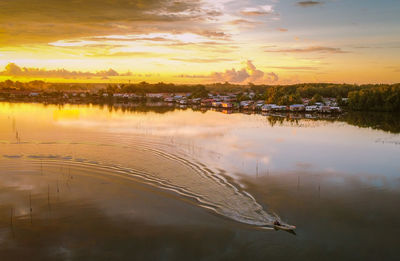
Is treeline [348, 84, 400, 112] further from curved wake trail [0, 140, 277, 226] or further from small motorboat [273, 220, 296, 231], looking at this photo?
small motorboat [273, 220, 296, 231]

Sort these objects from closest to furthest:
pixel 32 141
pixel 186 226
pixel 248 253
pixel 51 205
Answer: pixel 248 253 < pixel 186 226 < pixel 51 205 < pixel 32 141

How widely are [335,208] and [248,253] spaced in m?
4.68

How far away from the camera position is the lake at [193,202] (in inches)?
342

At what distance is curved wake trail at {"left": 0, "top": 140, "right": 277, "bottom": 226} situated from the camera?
36.3 ft

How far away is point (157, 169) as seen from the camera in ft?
50.8

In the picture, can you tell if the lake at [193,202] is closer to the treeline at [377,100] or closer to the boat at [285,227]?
the boat at [285,227]

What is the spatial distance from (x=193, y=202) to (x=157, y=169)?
453 centimetres

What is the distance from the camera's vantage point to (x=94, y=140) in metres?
22.8

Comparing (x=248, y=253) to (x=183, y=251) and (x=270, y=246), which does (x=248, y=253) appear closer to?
(x=270, y=246)

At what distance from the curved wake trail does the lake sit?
0.06 meters

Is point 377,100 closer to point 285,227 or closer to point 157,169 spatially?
point 157,169

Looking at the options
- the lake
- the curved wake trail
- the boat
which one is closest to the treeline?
the lake

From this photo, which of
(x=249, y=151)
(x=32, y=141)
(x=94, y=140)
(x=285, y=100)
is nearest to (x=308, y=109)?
(x=285, y=100)

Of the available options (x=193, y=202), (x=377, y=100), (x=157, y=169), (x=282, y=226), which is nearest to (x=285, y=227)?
(x=282, y=226)
